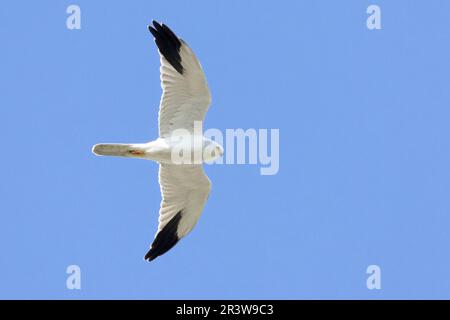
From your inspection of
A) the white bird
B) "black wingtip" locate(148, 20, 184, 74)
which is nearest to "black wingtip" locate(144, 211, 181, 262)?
the white bird

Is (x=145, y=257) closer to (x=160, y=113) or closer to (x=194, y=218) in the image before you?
(x=194, y=218)

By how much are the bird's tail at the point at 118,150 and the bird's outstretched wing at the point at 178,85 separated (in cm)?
42

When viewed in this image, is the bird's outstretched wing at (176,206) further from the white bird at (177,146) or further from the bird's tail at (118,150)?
the bird's tail at (118,150)

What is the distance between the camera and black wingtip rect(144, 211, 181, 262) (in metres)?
17.6

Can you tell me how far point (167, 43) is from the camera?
1697 centimetres

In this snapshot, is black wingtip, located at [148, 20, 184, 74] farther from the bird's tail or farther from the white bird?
the bird's tail

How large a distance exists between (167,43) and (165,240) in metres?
2.93

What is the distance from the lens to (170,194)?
17.7m

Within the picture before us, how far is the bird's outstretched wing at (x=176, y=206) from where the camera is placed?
57.7ft

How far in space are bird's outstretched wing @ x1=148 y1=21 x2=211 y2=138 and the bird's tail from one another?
0.42 meters

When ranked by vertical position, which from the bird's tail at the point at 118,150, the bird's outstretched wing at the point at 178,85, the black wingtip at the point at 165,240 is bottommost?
the black wingtip at the point at 165,240

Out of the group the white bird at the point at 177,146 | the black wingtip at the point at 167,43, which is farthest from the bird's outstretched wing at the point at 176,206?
the black wingtip at the point at 167,43
